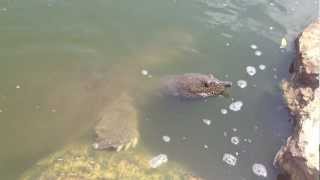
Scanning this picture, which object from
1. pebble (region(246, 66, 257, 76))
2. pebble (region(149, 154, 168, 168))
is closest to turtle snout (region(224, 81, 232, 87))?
pebble (region(246, 66, 257, 76))

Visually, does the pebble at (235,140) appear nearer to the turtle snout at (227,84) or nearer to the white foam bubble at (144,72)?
the turtle snout at (227,84)

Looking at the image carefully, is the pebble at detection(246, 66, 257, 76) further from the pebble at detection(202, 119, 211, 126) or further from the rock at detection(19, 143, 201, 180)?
the rock at detection(19, 143, 201, 180)

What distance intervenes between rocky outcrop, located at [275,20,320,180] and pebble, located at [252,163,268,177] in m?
0.16

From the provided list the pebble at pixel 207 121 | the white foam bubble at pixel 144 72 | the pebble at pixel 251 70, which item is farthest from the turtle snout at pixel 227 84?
the white foam bubble at pixel 144 72

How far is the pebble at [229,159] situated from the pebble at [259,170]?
0.69ft

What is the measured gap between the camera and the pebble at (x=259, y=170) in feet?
17.6

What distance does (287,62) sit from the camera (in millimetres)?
6934

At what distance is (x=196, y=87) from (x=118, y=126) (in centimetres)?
108

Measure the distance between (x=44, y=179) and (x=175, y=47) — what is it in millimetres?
2778

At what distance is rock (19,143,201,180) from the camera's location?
17.3 ft

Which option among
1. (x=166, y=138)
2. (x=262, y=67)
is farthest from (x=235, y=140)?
(x=262, y=67)

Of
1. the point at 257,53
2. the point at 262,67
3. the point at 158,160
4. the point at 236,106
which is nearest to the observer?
the point at 158,160

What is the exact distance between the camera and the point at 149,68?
670cm

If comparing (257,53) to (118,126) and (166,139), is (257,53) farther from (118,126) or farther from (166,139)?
(118,126)
